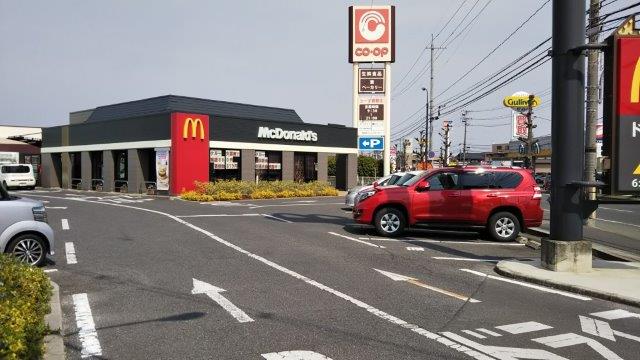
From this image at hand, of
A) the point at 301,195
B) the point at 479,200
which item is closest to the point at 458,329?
the point at 479,200

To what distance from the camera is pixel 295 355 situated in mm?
5090

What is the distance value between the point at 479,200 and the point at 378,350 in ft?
30.9

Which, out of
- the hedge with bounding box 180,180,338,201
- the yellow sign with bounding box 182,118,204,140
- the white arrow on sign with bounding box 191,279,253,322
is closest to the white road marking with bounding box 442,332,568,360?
the white arrow on sign with bounding box 191,279,253,322

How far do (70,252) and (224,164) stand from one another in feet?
75.4

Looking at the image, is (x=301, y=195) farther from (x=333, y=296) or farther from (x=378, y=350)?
(x=378, y=350)

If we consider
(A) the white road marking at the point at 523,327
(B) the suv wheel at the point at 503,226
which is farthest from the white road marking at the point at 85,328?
(B) the suv wheel at the point at 503,226

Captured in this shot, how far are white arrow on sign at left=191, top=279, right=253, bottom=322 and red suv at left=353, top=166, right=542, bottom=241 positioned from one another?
699cm

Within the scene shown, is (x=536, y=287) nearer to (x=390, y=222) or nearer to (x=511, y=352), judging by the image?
(x=511, y=352)

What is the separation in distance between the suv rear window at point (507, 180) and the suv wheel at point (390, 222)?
259cm

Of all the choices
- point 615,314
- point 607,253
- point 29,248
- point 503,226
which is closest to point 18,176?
point 29,248

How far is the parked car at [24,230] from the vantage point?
348 inches

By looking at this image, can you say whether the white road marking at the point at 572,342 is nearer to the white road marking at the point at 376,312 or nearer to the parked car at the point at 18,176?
the white road marking at the point at 376,312

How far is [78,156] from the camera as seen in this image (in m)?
41.4

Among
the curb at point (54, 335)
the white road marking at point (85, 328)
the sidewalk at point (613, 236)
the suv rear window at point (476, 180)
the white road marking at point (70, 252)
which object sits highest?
the suv rear window at point (476, 180)
